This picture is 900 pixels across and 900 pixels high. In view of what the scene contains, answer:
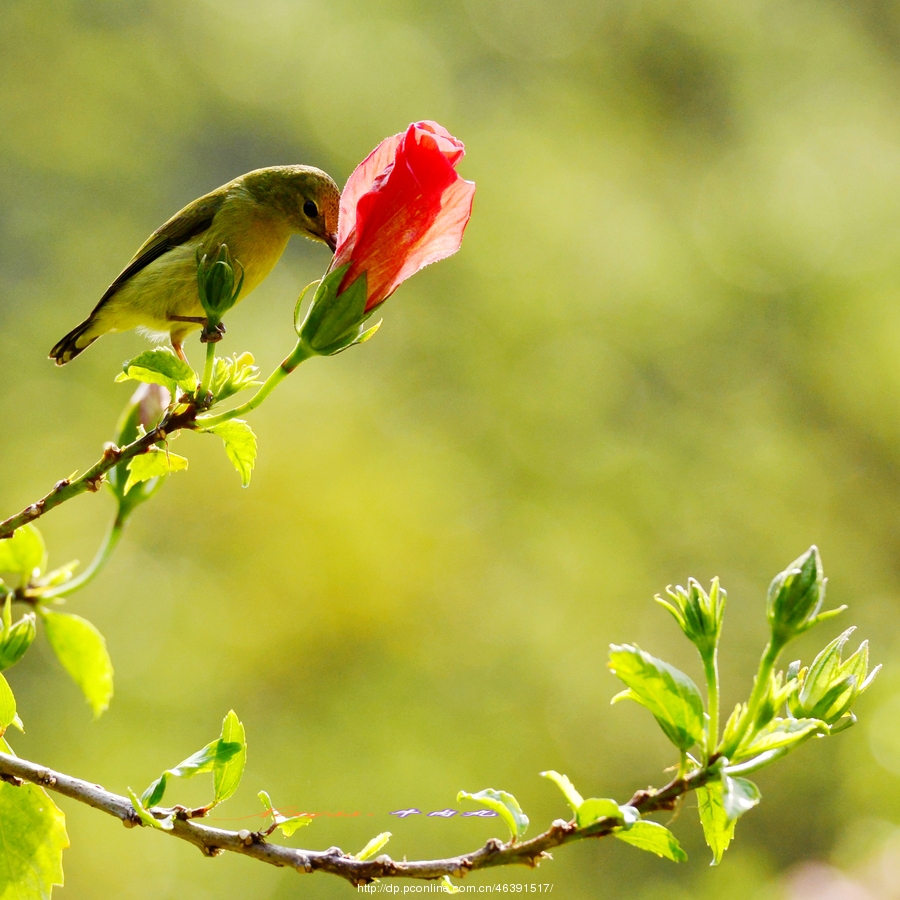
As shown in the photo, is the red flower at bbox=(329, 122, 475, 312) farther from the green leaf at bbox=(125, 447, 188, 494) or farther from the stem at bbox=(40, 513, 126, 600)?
the stem at bbox=(40, 513, 126, 600)

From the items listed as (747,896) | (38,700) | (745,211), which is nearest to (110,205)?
(38,700)

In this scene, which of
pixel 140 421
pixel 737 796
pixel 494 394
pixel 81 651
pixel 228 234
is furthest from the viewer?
pixel 494 394

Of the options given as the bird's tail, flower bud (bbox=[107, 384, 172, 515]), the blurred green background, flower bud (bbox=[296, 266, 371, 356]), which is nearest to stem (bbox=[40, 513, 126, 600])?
flower bud (bbox=[107, 384, 172, 515])

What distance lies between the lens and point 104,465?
0.51 meters

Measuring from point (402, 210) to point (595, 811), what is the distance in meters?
0.32

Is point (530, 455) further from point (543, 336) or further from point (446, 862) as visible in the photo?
point (446, 862)

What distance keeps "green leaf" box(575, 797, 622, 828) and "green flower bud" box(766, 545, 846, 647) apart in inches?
4.1

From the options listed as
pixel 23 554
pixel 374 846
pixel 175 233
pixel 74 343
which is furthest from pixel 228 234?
pixel 374 846

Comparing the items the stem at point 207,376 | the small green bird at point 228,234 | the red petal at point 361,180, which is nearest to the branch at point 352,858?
the stem at point 207,376

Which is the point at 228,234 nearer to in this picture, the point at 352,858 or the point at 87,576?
the point at 87,576

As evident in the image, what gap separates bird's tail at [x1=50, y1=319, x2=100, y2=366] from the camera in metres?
1.00

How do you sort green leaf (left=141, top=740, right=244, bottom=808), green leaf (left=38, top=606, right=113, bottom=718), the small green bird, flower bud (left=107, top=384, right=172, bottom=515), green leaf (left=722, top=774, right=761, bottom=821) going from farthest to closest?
the small green bird, flower bud (left=107, top=384, right=172, bottom=515), green leaf (left=38, top=606, right=113, bottom=718), green leaf (left=141, top=740, right=244, bottom=808), green leaf (left=722, top=774, right=761, bottom=821)

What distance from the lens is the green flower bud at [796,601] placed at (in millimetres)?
432

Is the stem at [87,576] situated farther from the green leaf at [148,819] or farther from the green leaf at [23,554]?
the green leaf at [148,819]
